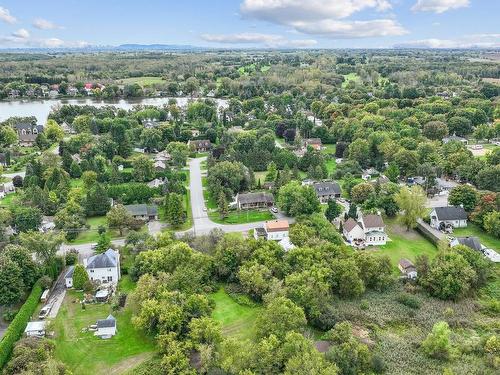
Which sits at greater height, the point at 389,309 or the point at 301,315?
the point at 301,315

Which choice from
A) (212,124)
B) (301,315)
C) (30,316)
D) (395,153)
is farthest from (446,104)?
(30,316)

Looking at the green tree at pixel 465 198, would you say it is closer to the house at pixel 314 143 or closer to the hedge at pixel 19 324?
the house at pixel 314 143

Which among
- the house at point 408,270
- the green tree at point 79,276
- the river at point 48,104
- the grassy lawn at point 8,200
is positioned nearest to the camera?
the green tree at point 79,276

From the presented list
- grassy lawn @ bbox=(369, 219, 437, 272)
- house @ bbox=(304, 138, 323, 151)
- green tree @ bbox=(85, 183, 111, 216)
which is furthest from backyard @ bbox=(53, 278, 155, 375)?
house @ bbox=(304, 138, 323, 151)

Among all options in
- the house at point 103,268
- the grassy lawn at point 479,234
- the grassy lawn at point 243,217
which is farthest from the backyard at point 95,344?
the grassy lawn at point 479,234

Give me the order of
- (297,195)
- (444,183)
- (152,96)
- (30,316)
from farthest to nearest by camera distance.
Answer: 1. (152,96)
2. (444,183)
3. (297,195)
4. (30,316)

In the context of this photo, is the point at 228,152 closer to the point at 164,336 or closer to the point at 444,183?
the point at 444,183

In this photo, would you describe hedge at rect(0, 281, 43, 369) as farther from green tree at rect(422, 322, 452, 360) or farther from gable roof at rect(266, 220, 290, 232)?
green tree at rect(422, 322, 452, 360)

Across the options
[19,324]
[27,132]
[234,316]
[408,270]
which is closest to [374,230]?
[408,270]
